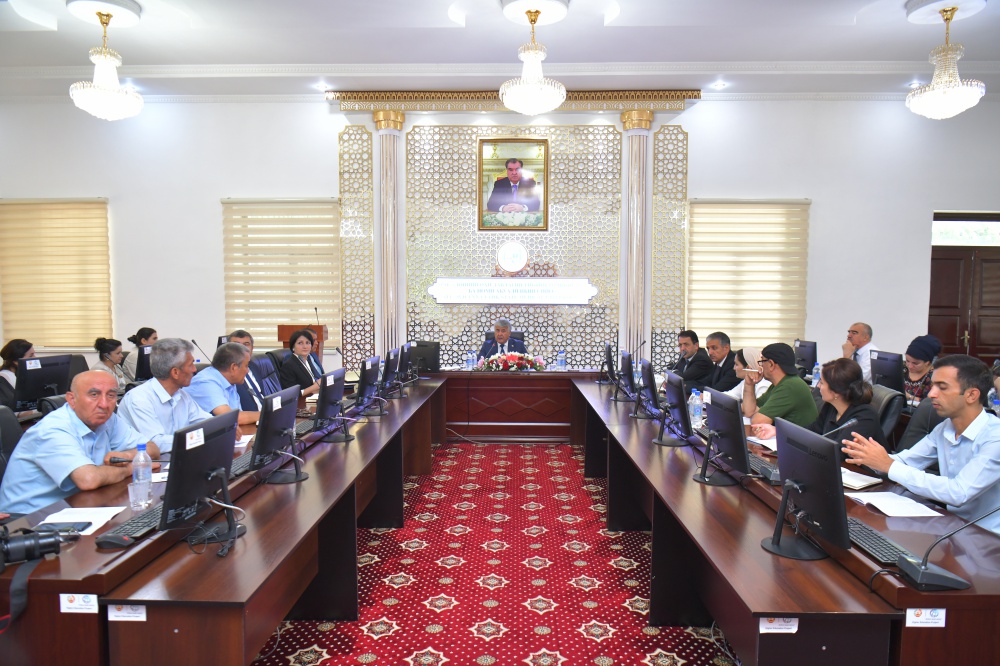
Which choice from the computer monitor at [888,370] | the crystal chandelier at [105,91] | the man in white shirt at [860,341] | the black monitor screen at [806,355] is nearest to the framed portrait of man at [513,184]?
the black monitor screen at [806,355]

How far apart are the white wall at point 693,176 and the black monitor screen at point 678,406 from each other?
4.44 meters

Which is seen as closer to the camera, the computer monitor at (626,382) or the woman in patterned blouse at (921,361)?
the woman in patterned blouse at (921,361)

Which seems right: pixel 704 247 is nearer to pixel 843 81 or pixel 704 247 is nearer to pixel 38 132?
pixel 843 81

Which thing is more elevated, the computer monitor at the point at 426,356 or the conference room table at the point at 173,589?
the computer monitor at the point at 426,356

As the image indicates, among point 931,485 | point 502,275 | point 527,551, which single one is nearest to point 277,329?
point 502,275

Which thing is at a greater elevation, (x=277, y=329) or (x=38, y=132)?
(x=38, y=132)

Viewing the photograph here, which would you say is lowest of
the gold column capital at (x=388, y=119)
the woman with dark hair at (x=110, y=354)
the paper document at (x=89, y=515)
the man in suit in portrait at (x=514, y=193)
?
the paper document at (x=89, y=515)

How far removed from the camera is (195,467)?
1972 millimetres

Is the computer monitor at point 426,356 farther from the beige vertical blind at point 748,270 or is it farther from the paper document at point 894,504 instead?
the paper document at point 894,504

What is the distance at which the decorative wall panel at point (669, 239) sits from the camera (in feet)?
23.4

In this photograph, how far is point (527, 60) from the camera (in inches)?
198

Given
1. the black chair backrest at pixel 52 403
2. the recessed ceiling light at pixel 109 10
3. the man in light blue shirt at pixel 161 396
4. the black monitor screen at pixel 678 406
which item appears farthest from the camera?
the recessed ceiling light at pixel 109 10

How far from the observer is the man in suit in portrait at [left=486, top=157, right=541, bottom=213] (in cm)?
723

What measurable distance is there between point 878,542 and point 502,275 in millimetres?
5709
